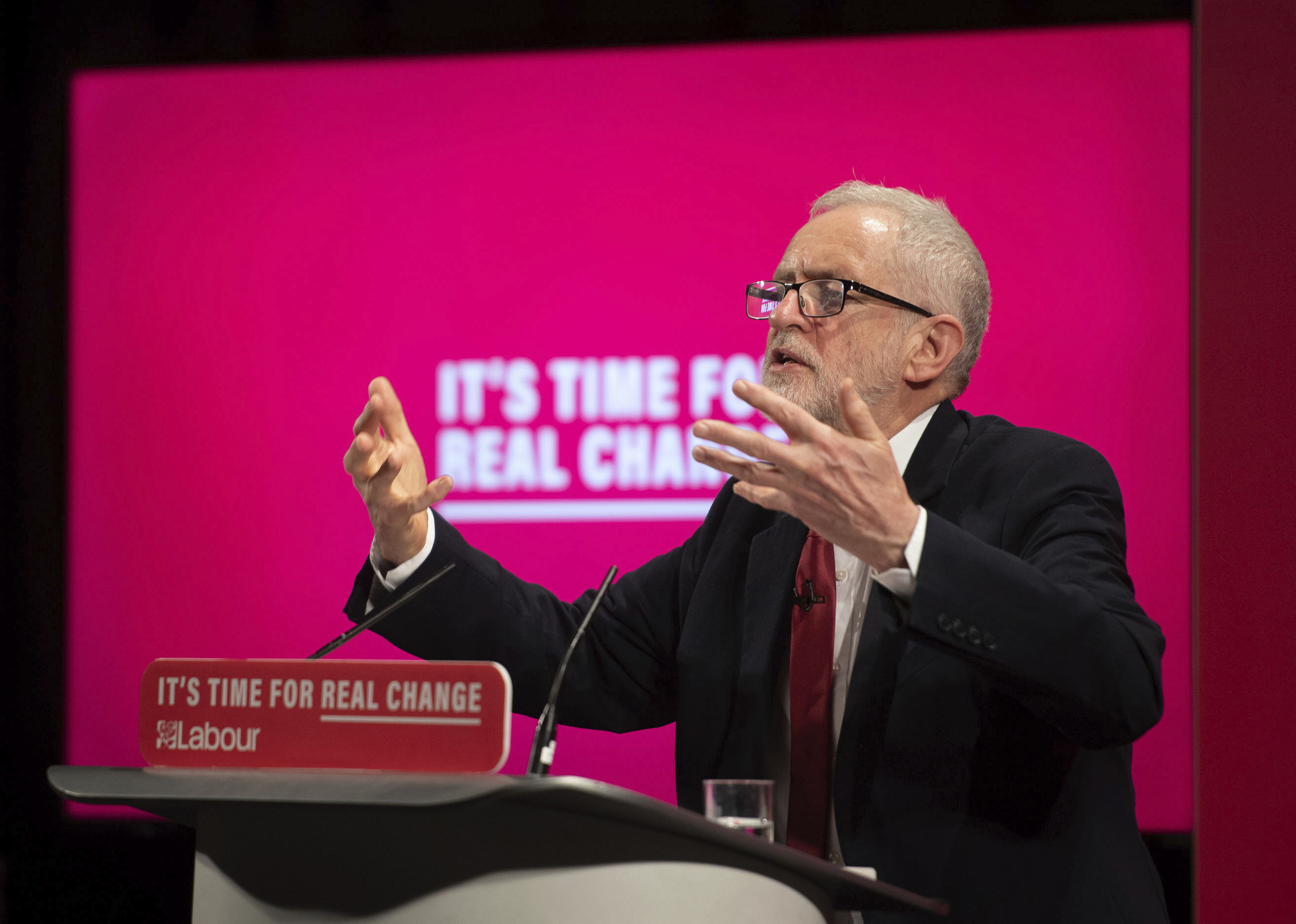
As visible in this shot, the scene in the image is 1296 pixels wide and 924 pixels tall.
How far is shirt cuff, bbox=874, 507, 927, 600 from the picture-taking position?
3.63ft

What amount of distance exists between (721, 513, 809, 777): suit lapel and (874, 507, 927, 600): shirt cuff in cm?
42

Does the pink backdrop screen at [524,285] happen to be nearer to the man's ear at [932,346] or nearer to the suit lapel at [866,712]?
the man's ear at [932,346]

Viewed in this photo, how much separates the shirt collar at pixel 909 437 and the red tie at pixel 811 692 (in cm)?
20

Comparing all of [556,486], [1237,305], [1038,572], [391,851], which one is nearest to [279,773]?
[391,851]

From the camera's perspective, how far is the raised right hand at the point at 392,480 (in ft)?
4.68

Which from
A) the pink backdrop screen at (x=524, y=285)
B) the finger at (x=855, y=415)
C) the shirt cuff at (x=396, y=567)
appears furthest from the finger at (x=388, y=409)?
the pink backdrop screen at (x=524, y=285)

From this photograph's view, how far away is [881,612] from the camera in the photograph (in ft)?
4.69

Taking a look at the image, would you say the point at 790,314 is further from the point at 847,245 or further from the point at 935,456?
the point at 935,456

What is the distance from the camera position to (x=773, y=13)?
2988 millimetres

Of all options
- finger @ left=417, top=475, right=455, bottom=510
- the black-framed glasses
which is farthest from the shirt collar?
finger @ left=417, top=475, right=455, bottom=510

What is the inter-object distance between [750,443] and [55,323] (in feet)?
8.87

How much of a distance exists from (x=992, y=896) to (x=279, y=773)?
32.3 inches

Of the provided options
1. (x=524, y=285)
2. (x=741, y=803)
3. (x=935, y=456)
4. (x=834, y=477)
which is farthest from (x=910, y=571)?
(x=524, y=285)

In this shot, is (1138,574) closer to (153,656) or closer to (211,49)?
(153,656)
